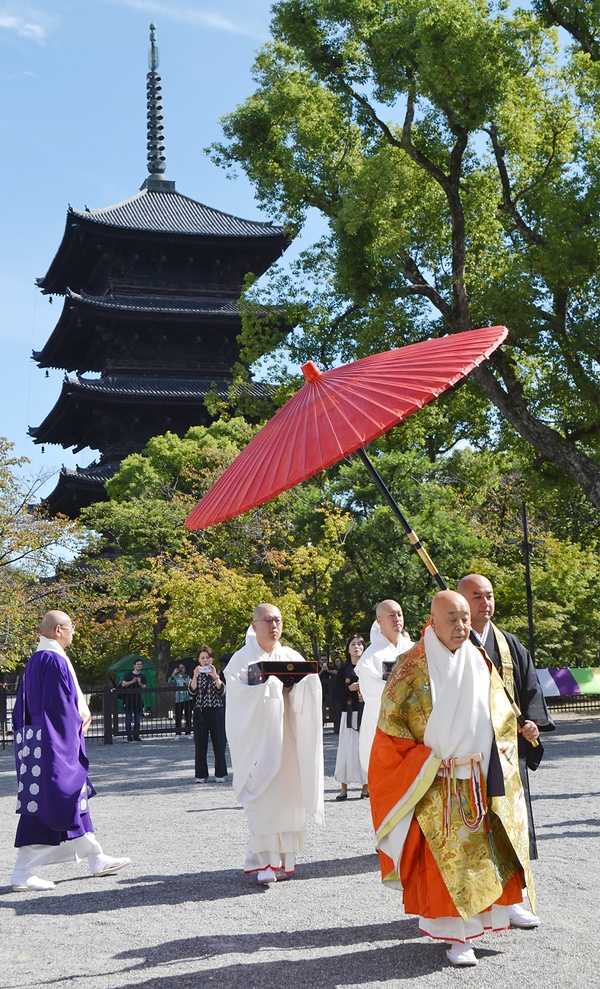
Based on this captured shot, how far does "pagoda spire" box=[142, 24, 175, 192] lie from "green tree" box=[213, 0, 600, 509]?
22.7 meters

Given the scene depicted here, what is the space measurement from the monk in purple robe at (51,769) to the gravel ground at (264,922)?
20 centimetres

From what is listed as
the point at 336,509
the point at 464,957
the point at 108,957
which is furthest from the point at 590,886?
the point at 336,509

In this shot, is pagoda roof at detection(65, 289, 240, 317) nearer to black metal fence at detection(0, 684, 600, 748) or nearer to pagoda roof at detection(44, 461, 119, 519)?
pagoda roof at detection(44, 461, 119, 519)

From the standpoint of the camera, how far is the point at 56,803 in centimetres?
619

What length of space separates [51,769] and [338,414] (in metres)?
2.99

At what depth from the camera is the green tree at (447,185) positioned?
13.7 metres

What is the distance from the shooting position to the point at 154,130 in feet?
136

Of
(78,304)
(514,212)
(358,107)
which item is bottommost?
(514,212)

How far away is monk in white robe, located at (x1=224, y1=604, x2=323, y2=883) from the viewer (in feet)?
19.7

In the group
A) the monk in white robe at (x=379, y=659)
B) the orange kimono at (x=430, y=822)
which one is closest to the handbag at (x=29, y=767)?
the monk in white robe at (x=379, y=659)

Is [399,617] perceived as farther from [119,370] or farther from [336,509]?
[119,370]

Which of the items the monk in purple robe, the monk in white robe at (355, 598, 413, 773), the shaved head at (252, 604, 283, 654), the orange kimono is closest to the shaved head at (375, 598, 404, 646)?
the monk in white robe at (355, 598, 413, 773)

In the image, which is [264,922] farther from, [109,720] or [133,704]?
[133,704]

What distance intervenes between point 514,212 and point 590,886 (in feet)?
39.7
